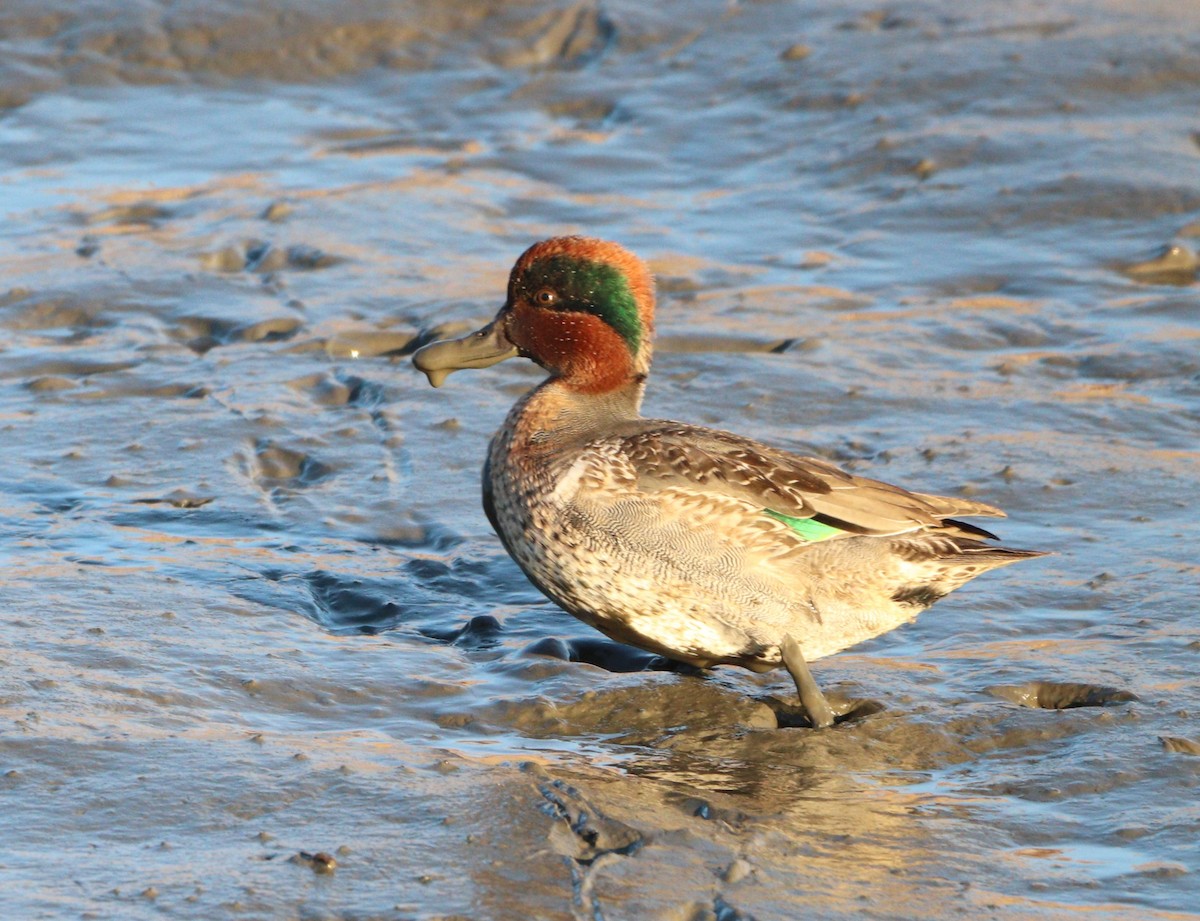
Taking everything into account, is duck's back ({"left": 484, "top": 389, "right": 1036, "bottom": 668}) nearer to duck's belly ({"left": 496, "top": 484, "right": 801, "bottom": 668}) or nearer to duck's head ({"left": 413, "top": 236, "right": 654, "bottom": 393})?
duck's belly ({"left": 496, "top": 484, "right": 801, "bottom": 668})

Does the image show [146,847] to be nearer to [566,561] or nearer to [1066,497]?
[566,561]

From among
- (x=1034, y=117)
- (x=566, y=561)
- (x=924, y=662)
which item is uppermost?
(x=1034, y=117)

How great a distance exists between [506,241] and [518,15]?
3993 mm

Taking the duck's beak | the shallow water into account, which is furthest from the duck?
the duck's beak

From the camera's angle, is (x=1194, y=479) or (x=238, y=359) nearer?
(x=1194, y=479)

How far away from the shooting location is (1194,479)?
7.06m

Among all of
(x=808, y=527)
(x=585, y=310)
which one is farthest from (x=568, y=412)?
(x=808, y=527)

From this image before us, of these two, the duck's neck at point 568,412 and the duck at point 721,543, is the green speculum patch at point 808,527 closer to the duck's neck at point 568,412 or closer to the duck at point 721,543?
the duck at point 721,543

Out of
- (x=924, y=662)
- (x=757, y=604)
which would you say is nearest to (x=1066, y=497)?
(x=924, y=662)

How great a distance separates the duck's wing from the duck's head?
464mm

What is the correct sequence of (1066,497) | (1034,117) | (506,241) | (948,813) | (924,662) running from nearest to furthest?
(948,813) < (924,662) < (1066,497) < (506,241) < (1034,117)

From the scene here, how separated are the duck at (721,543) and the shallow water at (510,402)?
0.25 m

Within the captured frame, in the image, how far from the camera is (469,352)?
5992 millimetres

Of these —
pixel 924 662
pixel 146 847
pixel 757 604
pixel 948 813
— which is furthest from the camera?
pixel 924 662
